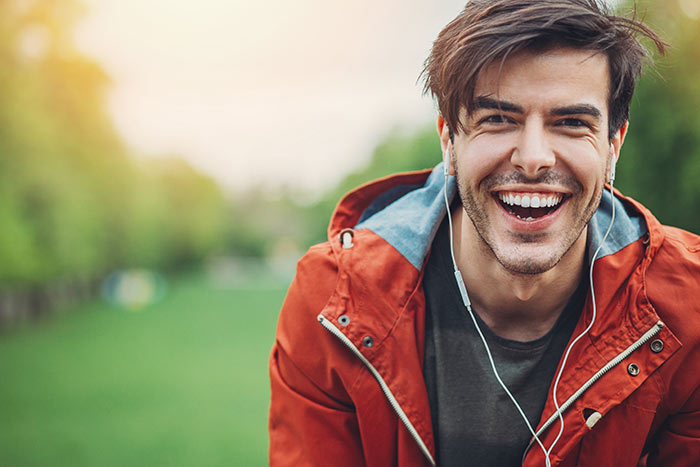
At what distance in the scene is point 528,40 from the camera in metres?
2.28

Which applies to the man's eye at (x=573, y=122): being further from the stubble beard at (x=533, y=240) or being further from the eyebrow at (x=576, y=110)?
the stubble beard at (x=533, y=240)

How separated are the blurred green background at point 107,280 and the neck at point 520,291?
A: 3.22 ft

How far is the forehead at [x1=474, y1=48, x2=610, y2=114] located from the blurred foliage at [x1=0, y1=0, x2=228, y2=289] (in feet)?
56.8

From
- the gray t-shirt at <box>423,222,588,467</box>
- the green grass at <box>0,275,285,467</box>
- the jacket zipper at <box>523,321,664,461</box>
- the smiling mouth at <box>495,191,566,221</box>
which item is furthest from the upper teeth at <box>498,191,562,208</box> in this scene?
the green grass at <box>0,275,285,467</box>

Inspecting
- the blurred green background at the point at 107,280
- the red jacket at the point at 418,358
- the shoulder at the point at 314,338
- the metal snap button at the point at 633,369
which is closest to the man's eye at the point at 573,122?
the red jacket at the point at 418,358

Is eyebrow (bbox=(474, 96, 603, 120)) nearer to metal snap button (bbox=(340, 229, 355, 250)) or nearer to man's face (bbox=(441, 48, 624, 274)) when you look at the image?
man's face (bbox=(441, 48, 624, 274))

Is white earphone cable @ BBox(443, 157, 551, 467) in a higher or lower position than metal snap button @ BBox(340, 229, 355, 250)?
lower

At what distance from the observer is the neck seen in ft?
8.35

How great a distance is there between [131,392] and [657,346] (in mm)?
16336

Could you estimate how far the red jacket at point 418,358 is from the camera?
2.34m

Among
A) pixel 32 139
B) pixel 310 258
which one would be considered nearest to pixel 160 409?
pixel 32 139

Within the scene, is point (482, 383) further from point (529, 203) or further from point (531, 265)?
point (529, 203)

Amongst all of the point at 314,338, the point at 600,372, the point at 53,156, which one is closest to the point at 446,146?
the point at 314,338

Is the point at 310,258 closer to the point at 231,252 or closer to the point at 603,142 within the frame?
the point at 603,142
